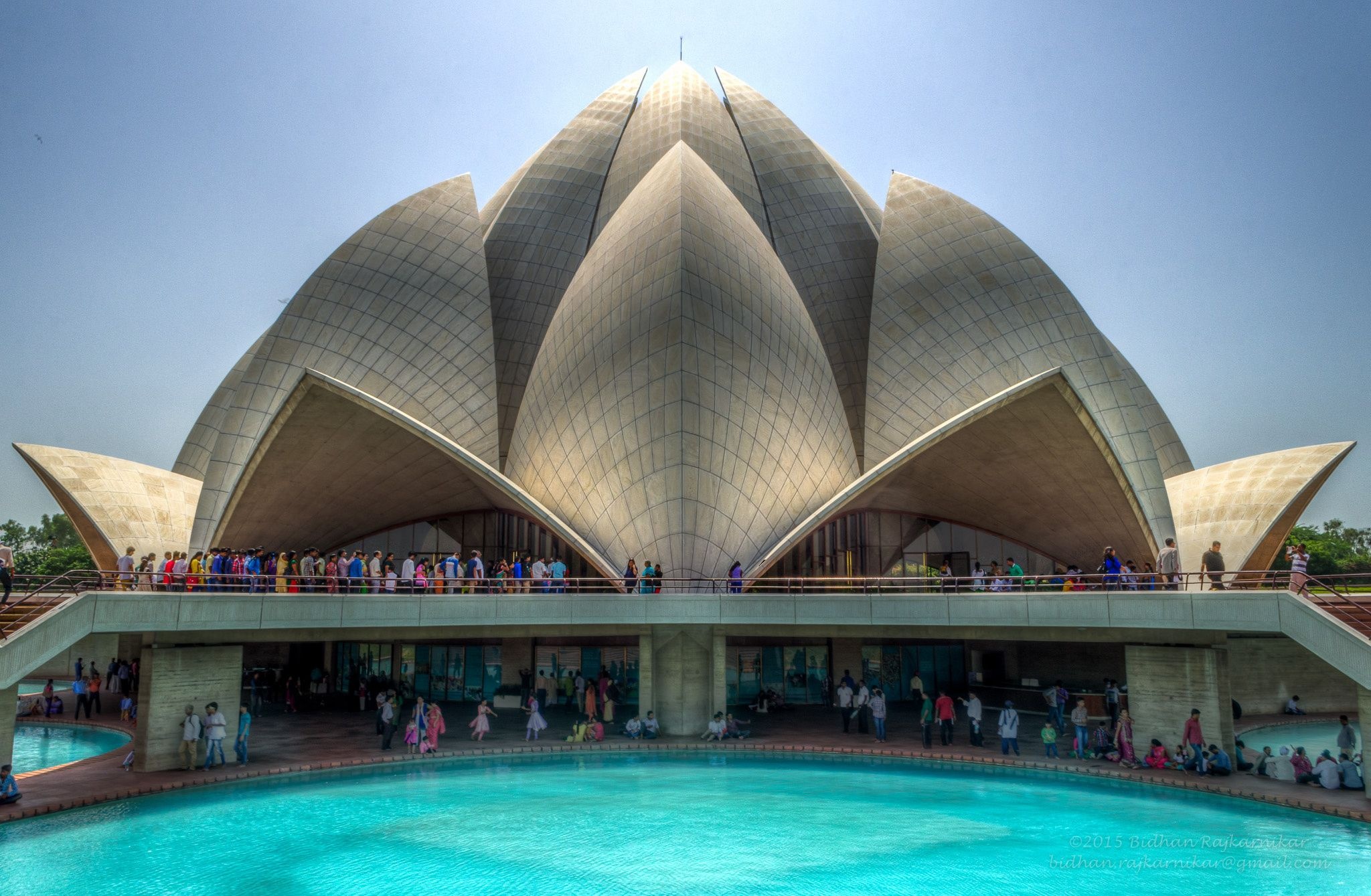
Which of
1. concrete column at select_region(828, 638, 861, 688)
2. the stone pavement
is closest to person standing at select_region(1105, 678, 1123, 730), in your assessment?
the stone pavement

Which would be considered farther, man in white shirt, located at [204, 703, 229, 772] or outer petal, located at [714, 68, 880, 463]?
outer petal, located at [714, 68, 880, 463]

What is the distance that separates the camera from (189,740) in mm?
15227

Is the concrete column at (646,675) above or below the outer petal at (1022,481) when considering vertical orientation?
below

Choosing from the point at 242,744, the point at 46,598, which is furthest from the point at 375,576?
the point at 46,598

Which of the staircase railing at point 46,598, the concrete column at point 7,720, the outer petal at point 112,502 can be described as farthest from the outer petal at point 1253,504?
the outer petal at point 112,502

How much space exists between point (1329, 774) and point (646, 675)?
12.0 m

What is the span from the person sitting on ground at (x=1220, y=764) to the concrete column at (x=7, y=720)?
59.4 feet

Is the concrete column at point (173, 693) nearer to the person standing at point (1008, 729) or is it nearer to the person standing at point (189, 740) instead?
the person standing at point (189, 740)

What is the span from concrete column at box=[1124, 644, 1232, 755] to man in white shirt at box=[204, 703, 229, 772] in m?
16.2

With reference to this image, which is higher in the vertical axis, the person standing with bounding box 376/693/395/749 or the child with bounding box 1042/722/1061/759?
the person standing with bounding box 376/693/395/749

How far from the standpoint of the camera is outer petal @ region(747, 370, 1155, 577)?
78.5 feet

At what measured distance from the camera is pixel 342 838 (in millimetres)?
11484

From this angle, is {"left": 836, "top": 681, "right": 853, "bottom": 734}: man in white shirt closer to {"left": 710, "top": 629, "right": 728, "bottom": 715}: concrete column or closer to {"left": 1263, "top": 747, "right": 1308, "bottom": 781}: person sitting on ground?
{"left": 710, "top": 629, "right": 728, "bottom": 715}: concrete column

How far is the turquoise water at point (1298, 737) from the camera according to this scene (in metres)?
18.5
